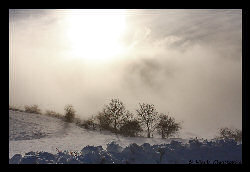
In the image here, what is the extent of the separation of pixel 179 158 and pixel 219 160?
90.3 inches

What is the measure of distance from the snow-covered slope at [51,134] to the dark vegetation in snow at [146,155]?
18.4 meters

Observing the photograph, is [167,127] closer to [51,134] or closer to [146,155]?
[51,134]

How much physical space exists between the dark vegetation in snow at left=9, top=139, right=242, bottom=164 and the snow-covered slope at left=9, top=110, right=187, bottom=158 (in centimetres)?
1842

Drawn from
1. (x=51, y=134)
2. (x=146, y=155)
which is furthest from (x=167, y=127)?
(x=146, y=155)

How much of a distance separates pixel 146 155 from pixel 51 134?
30.5 m

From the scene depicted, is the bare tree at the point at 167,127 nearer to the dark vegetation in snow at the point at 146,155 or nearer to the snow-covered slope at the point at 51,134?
the snow-covered slope at the point at 51,134

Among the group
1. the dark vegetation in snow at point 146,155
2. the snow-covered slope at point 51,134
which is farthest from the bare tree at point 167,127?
the dark vegetation in snow at point 146,155

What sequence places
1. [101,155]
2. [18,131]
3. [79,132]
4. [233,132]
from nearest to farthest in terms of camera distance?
1. [101,155]
2. [18,131]
3. [79,132]
4. [233,132]

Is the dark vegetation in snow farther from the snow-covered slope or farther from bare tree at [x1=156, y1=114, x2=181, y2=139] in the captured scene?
bare tree at [x1=156, y1=114, x2=181, y2=139]

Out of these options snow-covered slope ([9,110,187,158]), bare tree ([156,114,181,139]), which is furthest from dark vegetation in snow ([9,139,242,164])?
bare tree ([156,114,181,139])

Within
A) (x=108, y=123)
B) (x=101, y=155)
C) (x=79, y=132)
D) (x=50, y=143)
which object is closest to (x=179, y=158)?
(x=101, y=155)

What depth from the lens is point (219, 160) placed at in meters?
15.8
